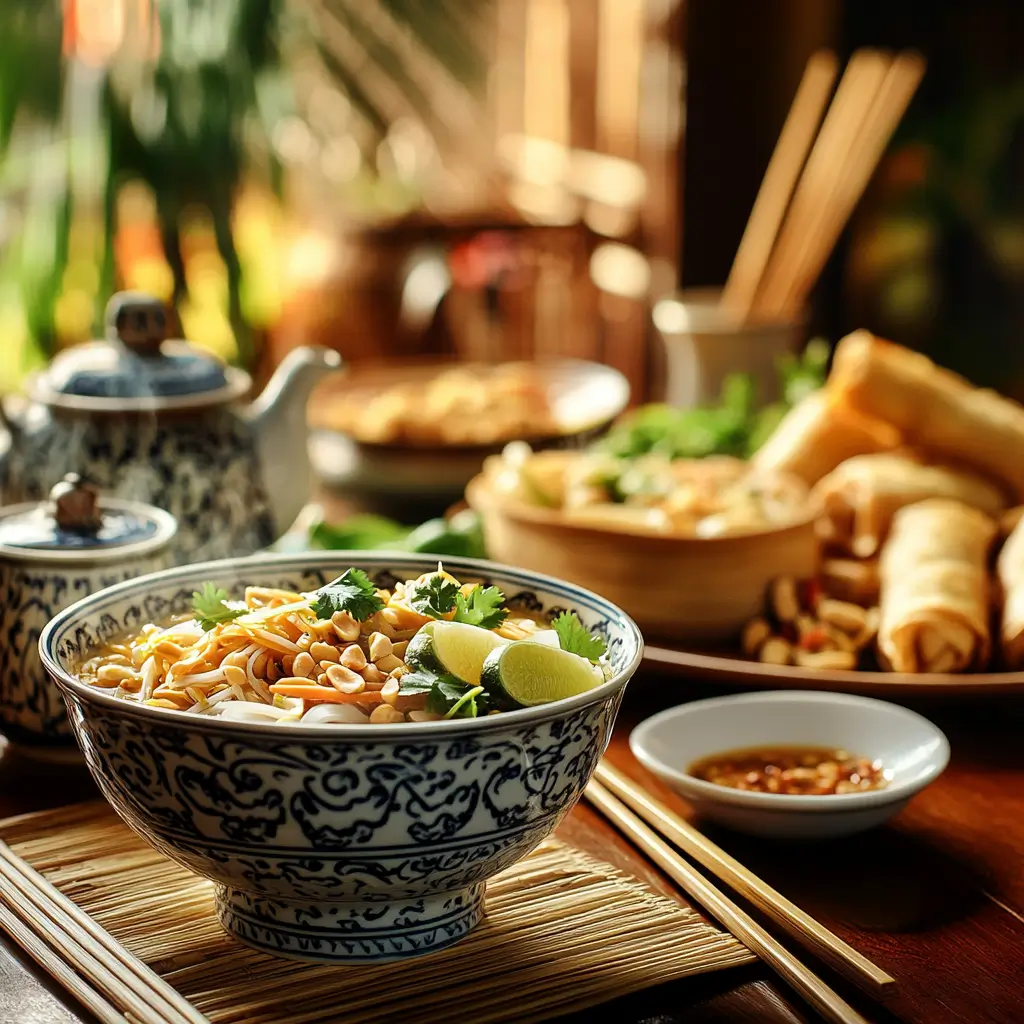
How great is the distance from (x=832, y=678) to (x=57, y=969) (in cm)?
84

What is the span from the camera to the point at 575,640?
1.05 m

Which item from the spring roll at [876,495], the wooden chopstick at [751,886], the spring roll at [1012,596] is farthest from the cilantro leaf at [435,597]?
the spring roll at [876,495]

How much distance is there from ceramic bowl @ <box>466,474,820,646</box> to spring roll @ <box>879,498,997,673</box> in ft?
0.40

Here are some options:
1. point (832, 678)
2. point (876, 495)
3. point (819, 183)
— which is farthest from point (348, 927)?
point (819, 183)

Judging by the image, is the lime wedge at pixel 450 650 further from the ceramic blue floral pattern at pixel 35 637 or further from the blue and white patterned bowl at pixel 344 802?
the ceramic blue floral pattern at pixel 35 637

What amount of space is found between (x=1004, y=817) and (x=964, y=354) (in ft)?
9.75

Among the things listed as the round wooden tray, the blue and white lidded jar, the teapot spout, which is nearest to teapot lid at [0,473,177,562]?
the blue and white lidded jar

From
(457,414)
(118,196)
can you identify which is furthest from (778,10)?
(457,414)

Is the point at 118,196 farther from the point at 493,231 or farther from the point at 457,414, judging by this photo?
the point at 457,414

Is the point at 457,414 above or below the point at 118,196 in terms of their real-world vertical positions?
below

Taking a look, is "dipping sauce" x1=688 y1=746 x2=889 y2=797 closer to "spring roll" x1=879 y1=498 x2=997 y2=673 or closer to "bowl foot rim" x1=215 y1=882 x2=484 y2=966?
"spring roll" x1=879 y1=498 x2=997 y2=673

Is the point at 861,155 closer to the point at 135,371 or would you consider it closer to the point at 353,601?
the point at 135,371

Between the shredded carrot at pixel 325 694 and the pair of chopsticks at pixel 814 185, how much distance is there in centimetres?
187

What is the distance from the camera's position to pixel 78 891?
1.12 meters
